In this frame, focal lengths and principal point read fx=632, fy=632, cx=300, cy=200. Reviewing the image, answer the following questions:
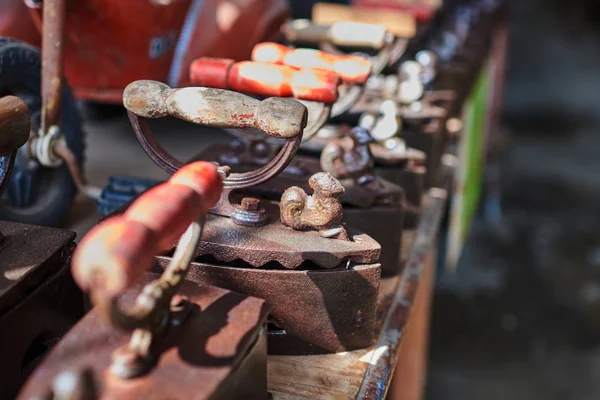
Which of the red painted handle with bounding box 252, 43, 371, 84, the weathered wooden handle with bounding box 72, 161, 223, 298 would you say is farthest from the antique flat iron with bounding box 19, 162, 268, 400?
the red painted handle with bounding box 252, 43, 371, 84

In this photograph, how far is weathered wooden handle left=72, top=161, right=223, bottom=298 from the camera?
1.44 ft

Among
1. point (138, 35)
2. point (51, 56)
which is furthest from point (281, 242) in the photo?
point (138, 35)

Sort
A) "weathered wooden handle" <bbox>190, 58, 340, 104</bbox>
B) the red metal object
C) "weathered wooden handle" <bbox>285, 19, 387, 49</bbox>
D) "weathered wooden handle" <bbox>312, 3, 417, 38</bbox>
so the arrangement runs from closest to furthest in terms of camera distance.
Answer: "weathered wooden handle" <bbox>190, 58, 340, 104</bbox> < the red metal object < "weathered wooden handle" <bbox>285, 19, 387, 49</bbox> < "weathered wooden handle" <bbox>312, 3, 417, 38</bbox>

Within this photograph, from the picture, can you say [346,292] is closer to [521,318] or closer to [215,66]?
[215,66]

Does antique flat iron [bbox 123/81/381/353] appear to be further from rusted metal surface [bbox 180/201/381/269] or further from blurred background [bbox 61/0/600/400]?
blurred background [bbox 61/0/600/400]

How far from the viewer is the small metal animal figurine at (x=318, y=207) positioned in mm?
724

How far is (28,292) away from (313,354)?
33 centimetres

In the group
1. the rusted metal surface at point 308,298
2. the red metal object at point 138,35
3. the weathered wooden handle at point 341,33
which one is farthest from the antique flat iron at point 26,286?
the weathered wooden handle at point 341,33

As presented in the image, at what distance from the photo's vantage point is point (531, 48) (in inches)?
263

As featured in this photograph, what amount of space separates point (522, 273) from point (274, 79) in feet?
8.35

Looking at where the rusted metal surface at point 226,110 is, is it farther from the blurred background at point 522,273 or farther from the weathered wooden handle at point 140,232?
the blurred background at point 522,273

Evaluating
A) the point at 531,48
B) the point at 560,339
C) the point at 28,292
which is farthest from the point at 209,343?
the point at 531,48

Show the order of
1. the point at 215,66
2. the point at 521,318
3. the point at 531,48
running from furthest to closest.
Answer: the point at 531,48
the point at 521,318
the point at 215,66

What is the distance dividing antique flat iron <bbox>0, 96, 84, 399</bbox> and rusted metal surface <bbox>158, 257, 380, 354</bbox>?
0.35 ft
